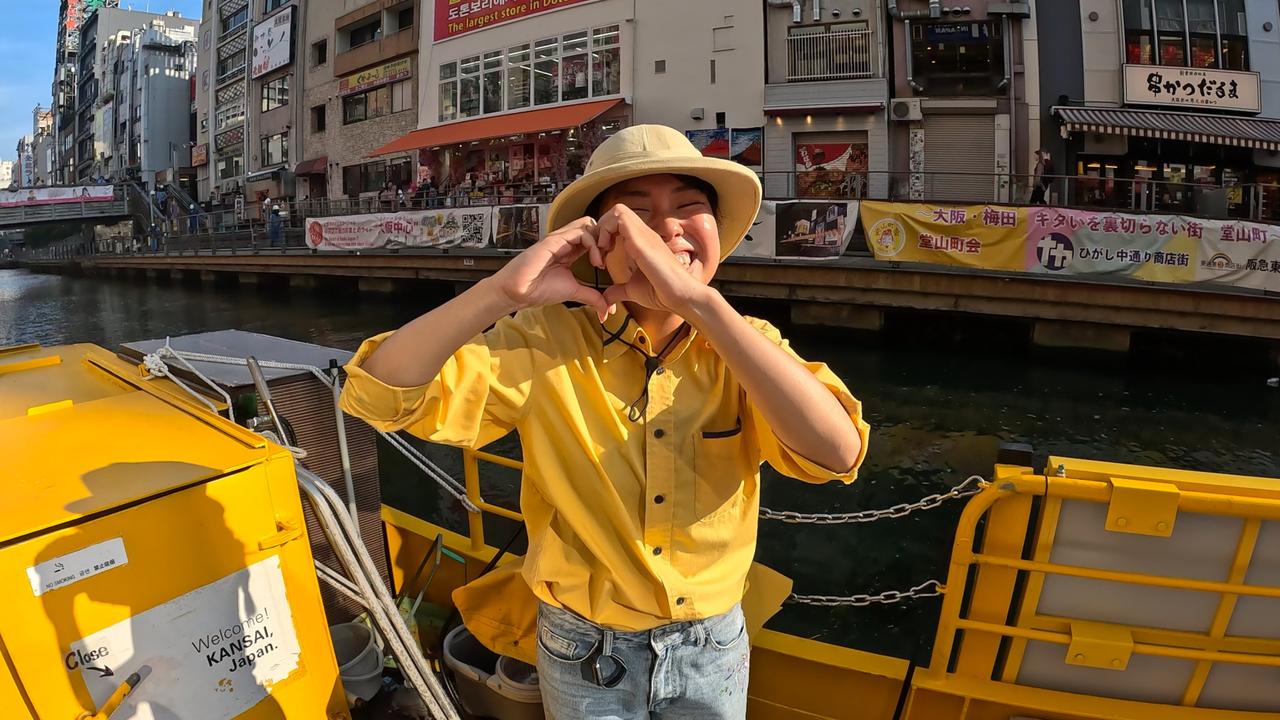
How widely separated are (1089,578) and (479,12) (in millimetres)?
27691

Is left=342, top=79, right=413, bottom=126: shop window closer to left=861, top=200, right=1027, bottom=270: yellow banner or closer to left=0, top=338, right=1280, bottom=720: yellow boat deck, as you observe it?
left=861, top=200, right=1027, bottom=270: yellow banner

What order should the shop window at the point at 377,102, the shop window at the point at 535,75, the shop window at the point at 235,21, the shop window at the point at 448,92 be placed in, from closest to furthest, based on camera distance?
the shop window at the point at 535,75 → the shop window at the point at 448,92 → the shop window at the point at 377,102 → the shop window at the point at 235,21

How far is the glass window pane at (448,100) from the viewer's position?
2678 centimetres

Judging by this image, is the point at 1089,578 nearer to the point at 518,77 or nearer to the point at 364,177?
the point at 518,77

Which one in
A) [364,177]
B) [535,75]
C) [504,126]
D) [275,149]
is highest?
[275,149]

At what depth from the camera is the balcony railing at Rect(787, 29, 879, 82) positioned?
19094 millimetres

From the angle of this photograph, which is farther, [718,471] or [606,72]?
[606,72]

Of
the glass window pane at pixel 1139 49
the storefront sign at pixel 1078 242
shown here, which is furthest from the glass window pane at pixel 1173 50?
the storefront sign at pixel 1078 242

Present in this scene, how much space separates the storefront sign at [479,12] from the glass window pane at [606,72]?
190 centimetres

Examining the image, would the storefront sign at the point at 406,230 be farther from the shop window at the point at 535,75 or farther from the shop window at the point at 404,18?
the shop window at the point at 404,18

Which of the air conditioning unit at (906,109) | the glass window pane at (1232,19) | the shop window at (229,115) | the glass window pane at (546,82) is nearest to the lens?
the air conditioning unit at (906,109)

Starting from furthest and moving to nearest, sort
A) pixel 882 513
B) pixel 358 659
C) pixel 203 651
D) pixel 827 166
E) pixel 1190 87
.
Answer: pixel 827 166 < pixel 1190 87 < pixel 882 513 < pixel 358 659 < pixel 203 651

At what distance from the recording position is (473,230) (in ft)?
54.2

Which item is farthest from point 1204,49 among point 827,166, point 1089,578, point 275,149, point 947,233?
point 275,149
